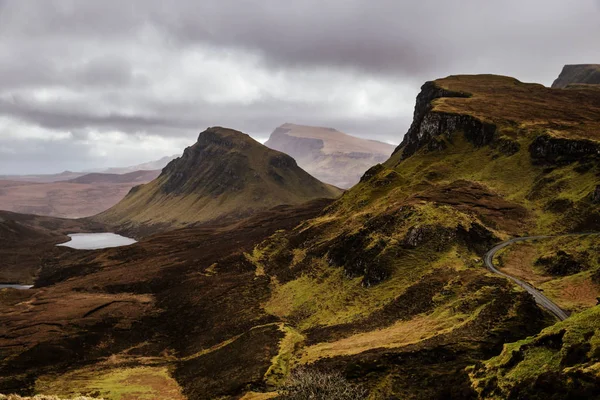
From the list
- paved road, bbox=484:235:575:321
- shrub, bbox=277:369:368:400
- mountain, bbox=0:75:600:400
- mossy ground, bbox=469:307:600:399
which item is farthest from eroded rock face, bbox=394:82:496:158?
shrub, bbox=277:369:368:400

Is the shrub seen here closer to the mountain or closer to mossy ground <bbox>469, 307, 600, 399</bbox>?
the mountain

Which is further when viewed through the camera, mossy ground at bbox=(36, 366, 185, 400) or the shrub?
mossy ground at bbox=(36, 366, 185, 400)

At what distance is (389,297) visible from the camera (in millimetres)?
65500

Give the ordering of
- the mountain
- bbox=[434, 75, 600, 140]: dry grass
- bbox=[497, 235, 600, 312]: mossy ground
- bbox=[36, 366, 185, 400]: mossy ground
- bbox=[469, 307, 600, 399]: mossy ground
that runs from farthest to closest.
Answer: bbox=[434, 75, 600, 140]: dry grass → bbox=[36, 366, 185, 400]: mossy ground → bbox=[497, 235, 600, 312]: mossy ground → the mountain → bbox=[469, 307, 600, 399]: mossy ground

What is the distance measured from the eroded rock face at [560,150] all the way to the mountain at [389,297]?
333mm

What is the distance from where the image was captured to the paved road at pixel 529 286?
45.9 metres

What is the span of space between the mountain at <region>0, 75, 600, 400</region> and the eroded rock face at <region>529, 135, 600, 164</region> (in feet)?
1.09

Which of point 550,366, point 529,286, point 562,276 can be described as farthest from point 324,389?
point 562,276

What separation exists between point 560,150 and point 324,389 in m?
98.6

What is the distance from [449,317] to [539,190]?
62.3 metres

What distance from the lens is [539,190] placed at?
305 ft

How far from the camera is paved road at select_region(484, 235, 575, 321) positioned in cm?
4591

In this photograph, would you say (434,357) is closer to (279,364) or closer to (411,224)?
(279,364)

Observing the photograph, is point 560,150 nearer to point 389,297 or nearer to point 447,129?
point 447,129
